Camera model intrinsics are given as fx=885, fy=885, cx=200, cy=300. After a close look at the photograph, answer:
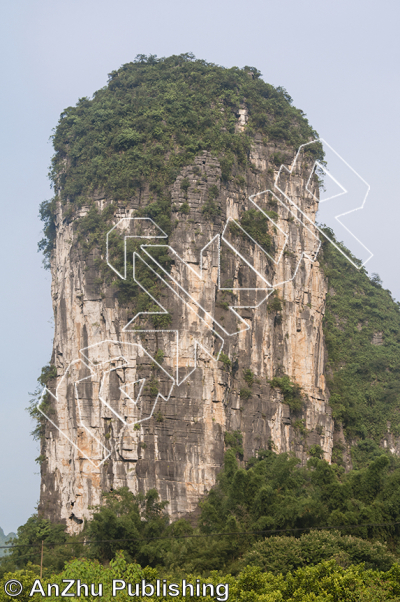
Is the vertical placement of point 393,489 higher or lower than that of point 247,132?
lower

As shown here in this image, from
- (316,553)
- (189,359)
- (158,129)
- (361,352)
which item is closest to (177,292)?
(189,359)

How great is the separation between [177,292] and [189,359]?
8.41ft

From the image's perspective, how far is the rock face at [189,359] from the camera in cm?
3095

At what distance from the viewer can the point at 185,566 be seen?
2214cm

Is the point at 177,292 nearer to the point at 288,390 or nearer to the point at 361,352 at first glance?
the point at 288,390

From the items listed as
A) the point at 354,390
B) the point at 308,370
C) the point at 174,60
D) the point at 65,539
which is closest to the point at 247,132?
the point at 174,60

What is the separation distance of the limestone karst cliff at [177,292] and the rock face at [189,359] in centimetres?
5

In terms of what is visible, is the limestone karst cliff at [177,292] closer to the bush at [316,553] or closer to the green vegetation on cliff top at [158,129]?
the green vegetation on cliff top at [158,129]

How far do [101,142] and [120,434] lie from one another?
40.5 feet

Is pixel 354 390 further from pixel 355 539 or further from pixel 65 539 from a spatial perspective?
pixel 355 539

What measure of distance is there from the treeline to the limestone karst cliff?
436cm

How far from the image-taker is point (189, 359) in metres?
31.4

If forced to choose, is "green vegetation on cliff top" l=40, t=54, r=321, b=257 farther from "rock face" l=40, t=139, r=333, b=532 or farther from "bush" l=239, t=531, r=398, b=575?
"bush" l=239, t=531, r=398, b=575

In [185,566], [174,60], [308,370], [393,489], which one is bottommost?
[185,566]
